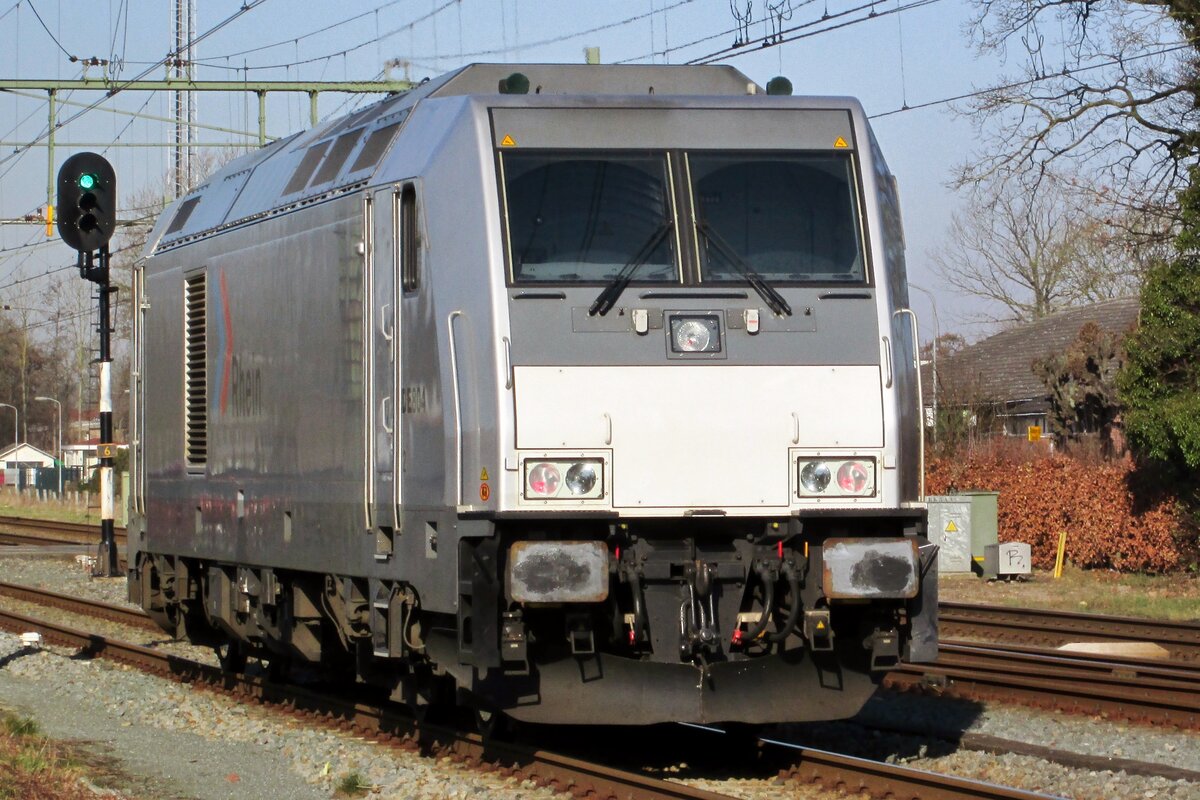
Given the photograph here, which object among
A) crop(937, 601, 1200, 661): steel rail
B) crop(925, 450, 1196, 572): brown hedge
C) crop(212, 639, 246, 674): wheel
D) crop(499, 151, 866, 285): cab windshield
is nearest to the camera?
crop(499, 151, 866, 285): cab windshield

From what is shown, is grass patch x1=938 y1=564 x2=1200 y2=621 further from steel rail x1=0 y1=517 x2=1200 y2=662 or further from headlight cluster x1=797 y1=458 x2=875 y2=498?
headlight cluster x1=797 y1=458 x2=875 y2=498

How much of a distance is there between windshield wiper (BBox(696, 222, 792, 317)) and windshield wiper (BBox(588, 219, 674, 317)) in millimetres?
208

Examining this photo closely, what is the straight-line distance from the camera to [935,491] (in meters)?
30.8

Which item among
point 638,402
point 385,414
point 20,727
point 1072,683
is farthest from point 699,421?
point 20,727

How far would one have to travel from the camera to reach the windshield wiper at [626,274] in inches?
319

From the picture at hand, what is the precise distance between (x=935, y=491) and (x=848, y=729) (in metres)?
20.8

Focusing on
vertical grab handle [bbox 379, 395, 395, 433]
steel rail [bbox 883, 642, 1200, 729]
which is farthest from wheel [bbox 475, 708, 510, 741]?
steel rail [bbox 883, 642, 1200, 729]

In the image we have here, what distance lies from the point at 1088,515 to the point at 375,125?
19196mm

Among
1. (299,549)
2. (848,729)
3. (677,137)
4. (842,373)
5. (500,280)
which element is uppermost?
(677,137)

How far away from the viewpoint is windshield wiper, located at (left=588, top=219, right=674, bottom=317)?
319 inches

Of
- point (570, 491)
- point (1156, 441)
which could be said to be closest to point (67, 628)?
point (570, 491)

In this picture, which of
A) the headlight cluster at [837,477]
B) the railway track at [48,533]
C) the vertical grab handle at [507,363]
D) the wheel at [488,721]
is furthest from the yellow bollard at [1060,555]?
the vertical grab handle at [507,363]

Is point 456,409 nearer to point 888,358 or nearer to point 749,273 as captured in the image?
point 749,273

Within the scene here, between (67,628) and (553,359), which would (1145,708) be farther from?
(67,628)
